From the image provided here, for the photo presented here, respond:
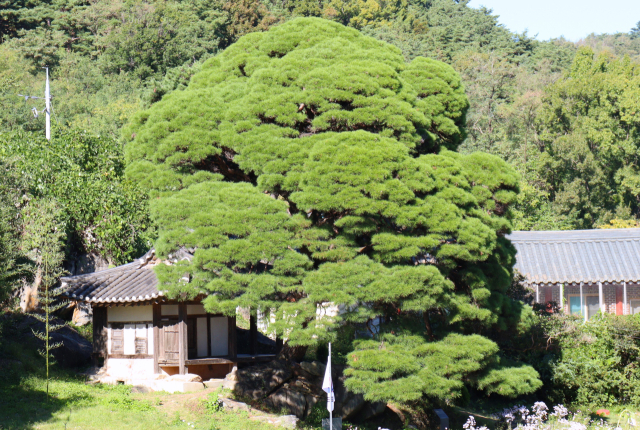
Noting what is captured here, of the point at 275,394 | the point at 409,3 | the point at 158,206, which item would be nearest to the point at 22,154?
the point at 158,206

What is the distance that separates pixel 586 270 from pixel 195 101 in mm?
14138

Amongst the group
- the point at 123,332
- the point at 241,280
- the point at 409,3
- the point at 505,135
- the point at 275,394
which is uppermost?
the point at 409,3

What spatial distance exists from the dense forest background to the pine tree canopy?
4.96 metres

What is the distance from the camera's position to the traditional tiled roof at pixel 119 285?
47.1 ft

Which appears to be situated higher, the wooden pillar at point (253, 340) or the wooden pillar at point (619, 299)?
the wooden pillar at point (619, 299)

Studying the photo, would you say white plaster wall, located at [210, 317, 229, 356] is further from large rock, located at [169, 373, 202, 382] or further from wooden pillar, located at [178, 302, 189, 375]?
large rock, located at [169, 373, 202, 382]

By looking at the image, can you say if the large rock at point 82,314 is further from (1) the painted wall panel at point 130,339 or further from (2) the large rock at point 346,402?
(2) the large rock at point 346,402

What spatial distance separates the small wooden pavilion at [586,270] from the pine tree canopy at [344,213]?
26.6 ft

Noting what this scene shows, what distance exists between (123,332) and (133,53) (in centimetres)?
3036

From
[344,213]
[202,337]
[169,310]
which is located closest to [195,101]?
[344,213]

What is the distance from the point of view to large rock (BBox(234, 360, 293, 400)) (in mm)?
13797

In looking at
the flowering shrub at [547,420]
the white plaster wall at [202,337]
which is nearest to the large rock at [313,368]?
the white plaster wall at [202,337]

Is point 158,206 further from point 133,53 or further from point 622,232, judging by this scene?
point 133,53

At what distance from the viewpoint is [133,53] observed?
41250 mm
